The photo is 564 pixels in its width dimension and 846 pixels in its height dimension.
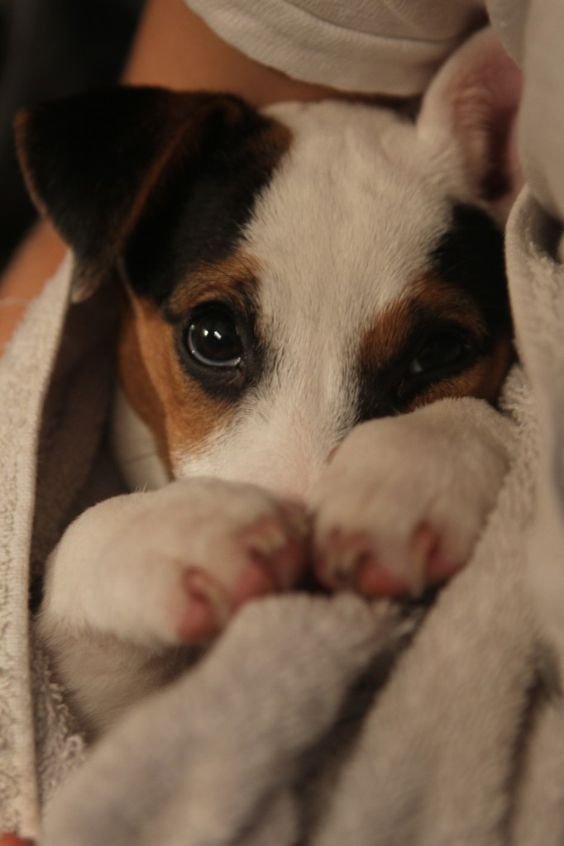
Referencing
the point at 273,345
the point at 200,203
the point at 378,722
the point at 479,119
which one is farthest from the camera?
the point at 479,119

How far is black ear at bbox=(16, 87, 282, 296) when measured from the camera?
111cm

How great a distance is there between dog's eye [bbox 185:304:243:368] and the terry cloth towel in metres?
0.40

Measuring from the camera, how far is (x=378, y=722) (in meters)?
0.67

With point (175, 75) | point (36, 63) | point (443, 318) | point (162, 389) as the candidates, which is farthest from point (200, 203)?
point (36, 63)

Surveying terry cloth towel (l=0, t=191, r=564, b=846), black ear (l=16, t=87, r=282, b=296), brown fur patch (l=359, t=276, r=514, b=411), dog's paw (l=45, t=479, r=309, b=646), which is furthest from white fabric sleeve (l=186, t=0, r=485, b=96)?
dog's paw (l=45, t=479, r=309, b=646)

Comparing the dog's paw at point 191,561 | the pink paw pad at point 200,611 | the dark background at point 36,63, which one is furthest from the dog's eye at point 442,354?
the dark background at point 36,63

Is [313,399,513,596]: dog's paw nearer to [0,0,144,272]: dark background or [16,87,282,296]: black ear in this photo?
[16,87,282,296]: black ear

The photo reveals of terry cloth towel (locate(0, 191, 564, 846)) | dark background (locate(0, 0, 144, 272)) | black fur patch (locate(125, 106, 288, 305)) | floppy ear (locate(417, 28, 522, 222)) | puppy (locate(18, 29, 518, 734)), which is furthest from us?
dark background (locate(0, 0, 144, 272))

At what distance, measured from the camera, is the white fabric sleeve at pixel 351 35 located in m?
1.19

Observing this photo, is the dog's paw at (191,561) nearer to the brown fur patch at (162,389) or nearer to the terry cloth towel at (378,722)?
the terry cloth towel at (378,722)

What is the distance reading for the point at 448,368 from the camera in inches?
42.1

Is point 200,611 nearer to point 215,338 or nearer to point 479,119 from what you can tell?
point 215,338

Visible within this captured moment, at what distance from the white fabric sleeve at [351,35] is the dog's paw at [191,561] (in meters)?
0.74

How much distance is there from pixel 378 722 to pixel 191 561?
192 mm
